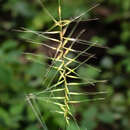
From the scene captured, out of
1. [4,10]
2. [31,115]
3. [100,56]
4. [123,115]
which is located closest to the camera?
[31,115]

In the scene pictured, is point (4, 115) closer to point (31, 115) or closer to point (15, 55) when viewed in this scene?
point (31, 115)

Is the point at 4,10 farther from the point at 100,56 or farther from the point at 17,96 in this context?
the point at 17,96

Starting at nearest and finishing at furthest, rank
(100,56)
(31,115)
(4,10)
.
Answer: (31,115) → (100,56) → (4,10)

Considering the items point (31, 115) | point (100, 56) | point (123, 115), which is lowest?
point (123, 115)

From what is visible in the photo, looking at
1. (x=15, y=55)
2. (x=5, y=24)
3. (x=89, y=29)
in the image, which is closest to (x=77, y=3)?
(x=89, y=29)

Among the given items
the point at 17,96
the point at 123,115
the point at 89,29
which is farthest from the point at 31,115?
the point at 89,29

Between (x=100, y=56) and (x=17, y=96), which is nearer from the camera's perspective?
(x=17, y=96)

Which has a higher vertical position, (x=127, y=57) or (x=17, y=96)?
(x=17, y=96)
